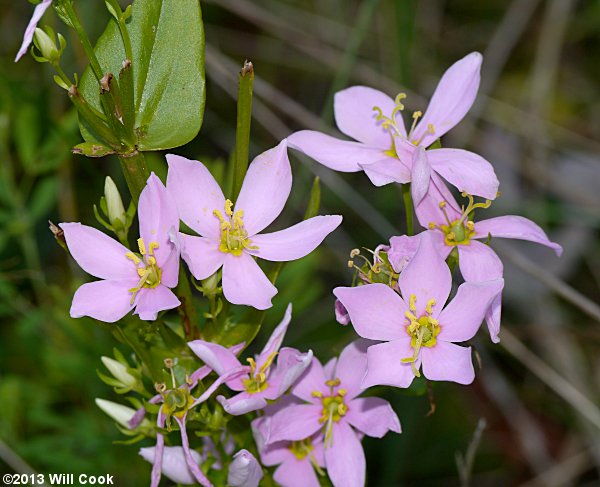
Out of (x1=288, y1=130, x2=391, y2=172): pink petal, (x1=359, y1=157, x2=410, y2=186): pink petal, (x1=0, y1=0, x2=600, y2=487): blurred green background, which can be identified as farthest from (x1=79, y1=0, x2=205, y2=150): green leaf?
(x1=0, y1=0, x2=600, y2=487): blurred green background

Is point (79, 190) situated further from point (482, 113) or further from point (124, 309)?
point (124, 309)

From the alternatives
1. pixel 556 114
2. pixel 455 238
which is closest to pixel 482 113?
pixel 556 114

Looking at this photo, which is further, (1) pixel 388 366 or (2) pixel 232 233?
(2) pixel 232 233

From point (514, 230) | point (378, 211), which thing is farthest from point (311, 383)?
point (378, 211)

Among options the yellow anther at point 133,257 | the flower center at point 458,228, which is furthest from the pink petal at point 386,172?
the yellow anther at point 133,257

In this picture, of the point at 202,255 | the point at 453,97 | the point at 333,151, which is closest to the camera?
the point at 202,255

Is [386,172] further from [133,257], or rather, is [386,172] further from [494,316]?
[133,257]
